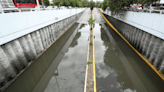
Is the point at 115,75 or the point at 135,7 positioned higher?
the point at 135,7

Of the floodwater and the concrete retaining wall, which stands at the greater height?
the concrete retaining wall

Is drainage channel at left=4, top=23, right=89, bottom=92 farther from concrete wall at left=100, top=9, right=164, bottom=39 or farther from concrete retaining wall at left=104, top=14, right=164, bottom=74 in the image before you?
concrete wall at left=100, top=9, right=164, bottom=39

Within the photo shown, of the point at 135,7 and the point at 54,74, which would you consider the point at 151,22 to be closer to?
the point at 135,7

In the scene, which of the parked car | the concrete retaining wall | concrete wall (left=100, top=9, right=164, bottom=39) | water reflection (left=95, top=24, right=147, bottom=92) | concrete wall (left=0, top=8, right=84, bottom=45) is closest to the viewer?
concrete wall (left=0, top=8, right=84, bottom=45)

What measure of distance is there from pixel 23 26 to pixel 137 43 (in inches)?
681

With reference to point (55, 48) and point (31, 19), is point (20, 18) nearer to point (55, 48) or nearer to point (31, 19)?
point (31, 19)

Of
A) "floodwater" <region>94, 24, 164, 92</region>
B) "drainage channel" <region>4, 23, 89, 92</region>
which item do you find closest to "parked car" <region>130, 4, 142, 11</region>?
"floodwater" <region>94, 24, 164, 92</region>

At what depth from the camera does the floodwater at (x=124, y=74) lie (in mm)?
8805

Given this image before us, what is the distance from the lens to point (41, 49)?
1454 cm

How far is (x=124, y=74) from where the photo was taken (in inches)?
418

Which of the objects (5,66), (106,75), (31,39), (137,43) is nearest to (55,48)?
(31,39)

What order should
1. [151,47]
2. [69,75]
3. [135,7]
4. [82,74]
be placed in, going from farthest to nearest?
1. [135,7]
2. [151,47]
3. [82,74]
4. [69,75]

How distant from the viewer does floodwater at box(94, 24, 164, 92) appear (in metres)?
8.80

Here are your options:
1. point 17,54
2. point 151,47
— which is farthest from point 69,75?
point 151,47
